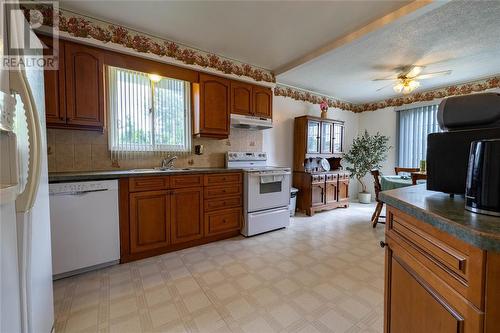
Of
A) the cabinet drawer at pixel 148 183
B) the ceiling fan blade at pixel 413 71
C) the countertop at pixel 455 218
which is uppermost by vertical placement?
the ceiling fan blade at pixel 413 71

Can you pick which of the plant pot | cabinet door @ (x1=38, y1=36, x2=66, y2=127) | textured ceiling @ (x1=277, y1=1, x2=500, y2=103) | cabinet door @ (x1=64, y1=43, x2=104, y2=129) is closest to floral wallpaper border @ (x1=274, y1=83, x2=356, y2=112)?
textured ceiling @ (x1=277, y1=1, x2=500, y2=103)

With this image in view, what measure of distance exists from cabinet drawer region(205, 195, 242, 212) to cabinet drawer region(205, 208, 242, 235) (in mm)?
62

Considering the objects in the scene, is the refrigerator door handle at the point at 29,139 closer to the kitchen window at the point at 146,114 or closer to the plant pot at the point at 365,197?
the kitchen window at the point at 146,114

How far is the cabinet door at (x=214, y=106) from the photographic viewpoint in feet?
9.50

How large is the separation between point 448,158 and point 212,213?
91.6 inches

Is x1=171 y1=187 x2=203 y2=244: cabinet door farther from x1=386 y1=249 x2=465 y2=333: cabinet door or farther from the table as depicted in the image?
the table

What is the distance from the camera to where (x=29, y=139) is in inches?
35.7

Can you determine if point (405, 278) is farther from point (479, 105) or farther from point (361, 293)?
point (361, 293)

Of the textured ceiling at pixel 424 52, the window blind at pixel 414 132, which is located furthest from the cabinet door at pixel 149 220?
the window blind at pixel 414 132

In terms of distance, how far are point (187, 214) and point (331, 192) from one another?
2.98 m

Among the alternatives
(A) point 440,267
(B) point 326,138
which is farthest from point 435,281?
(B) point 326,138

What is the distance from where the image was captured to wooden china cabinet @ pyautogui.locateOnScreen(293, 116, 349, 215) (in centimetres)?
407

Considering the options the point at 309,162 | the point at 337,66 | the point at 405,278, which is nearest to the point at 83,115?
the point at 405,278

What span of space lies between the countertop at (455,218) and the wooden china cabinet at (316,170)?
3064mm
